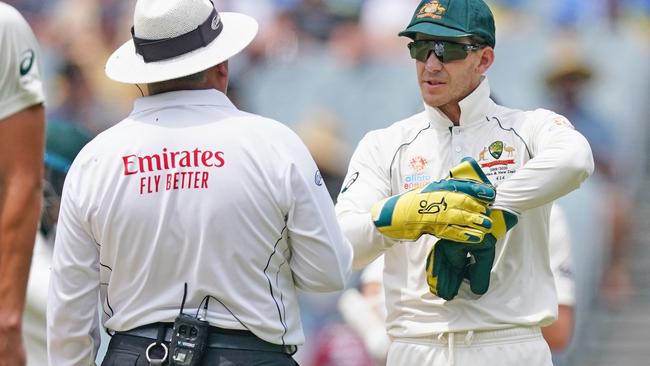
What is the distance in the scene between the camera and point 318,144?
10586 millimetres

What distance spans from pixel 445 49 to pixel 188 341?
138cm

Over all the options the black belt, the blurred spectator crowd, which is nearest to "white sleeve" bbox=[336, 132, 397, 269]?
the black belt

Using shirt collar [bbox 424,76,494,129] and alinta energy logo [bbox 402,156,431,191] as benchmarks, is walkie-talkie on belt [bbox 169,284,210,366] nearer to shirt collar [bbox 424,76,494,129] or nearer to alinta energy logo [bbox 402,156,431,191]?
alinta energy logo [bbox 402,156,431,191]

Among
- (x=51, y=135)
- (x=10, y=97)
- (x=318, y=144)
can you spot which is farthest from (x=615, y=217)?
(x=10, y=97)

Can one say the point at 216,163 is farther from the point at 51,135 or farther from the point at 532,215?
the point at 51,135

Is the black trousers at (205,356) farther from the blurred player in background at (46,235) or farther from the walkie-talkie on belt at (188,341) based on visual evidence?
the blurred player in background at (46,235)

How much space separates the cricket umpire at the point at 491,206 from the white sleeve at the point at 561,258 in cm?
76

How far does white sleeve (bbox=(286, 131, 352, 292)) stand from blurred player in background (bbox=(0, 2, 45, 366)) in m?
0.71

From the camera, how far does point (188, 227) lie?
3553 millimetres

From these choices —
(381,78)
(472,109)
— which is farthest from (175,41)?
(381,78)

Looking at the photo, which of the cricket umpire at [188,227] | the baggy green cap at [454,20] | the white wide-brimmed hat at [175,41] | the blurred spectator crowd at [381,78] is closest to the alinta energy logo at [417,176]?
the baggy green cap at [454,20]

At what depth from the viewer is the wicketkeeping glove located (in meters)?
4.05

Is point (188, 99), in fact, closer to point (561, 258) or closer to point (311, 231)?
point (311, 231)

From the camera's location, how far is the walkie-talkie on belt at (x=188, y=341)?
3531 millimetres
